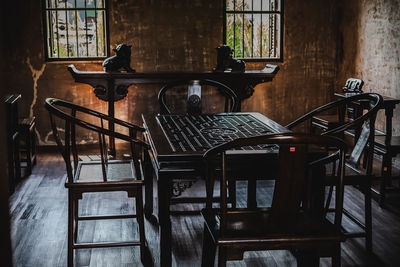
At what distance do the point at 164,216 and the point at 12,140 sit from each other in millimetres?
2144

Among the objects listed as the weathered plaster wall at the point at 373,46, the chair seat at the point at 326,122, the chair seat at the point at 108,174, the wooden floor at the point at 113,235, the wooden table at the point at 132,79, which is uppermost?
the weathered plaster wall at the point at 373,46

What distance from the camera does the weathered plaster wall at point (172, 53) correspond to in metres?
5.88

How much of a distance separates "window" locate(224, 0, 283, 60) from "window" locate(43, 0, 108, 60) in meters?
1.47

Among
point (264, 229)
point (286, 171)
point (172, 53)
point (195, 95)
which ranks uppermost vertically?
point (172, 53)

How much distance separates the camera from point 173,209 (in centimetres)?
388

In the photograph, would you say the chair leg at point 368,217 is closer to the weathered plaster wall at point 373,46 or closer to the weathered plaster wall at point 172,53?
the weathered plaster wall at point 373,46

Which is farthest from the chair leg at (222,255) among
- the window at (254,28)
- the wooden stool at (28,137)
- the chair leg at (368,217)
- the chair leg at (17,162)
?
the window at (254,28)

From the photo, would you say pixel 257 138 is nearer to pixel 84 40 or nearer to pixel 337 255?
pixel 337 255

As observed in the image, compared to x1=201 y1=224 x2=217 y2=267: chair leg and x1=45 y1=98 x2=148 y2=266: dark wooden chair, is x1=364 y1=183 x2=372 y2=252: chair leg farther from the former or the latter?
x1=45 y1=98 x2=148 y2=266: dark wooden chair

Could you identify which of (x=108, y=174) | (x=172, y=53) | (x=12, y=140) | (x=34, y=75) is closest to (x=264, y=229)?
(x=108, y=174)

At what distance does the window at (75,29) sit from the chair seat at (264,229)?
4.14 metres

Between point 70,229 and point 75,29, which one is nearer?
point 70,229

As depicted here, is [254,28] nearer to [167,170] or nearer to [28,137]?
[28,137]

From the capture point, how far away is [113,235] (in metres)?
3.36
